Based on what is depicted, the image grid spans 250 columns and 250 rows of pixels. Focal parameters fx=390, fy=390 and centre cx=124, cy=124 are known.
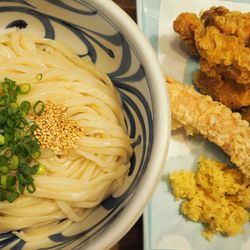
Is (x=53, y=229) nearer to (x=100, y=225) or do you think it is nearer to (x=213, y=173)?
(x=100, y=225)

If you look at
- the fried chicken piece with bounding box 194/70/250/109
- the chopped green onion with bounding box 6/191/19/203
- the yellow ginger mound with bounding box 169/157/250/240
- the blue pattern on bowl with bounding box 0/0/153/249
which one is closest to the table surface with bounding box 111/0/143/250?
the yellow ginger mound with bounding box 169/157/250/240

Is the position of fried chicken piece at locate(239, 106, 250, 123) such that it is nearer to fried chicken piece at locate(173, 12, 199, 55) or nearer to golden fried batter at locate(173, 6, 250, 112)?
golden fried batter at locate(173, 6, 250, 112)

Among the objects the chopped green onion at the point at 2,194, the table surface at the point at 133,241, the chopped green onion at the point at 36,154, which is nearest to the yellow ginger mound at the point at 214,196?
the table surface at the point at 133,241

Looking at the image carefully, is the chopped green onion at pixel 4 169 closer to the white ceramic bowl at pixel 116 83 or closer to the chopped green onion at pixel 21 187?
the chopped green onion at pixel 21 187

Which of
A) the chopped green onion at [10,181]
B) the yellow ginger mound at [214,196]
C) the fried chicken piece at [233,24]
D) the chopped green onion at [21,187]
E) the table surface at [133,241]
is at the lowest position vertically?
the table surface at [133,241]

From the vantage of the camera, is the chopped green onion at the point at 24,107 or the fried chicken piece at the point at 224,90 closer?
the chopped green onion at the point at 24,107

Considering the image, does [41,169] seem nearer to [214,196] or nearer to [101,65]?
[101,65]

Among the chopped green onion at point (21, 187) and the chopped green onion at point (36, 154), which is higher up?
the chopped green onion at point (36, 154)

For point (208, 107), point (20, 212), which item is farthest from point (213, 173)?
point (20, 212)
